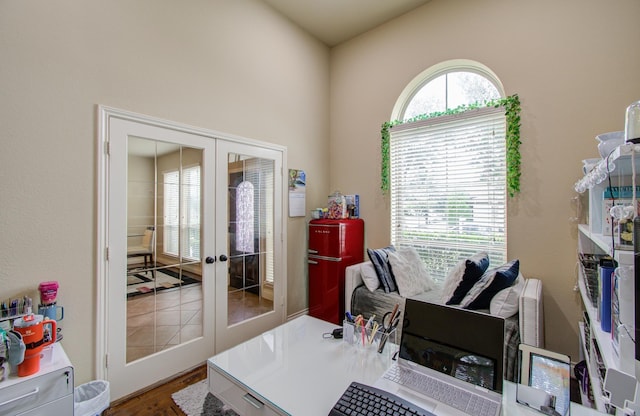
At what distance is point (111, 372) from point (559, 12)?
4646mm

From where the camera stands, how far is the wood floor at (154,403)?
6.62 ft

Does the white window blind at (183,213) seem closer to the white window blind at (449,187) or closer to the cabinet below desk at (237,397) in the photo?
the cabinet below desk at (237,397)

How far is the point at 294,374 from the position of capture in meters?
1.43

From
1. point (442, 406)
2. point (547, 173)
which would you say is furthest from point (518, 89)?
point (442, 406)

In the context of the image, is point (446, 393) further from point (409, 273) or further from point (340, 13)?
point (340, 13)

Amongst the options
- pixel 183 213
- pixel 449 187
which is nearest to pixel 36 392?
pixel 183 213

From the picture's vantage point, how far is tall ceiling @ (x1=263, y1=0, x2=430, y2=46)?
130 inches

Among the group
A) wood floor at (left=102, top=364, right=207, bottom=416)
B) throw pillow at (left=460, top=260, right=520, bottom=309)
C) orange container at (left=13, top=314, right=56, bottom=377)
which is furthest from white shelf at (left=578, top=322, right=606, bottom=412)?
orange container at (left=13, top=314, right=56, bottom=377)

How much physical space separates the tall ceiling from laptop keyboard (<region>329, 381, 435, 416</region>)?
12.2 feet

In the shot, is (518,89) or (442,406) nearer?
(442,406)

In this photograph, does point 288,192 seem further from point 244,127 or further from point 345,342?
point 345,342

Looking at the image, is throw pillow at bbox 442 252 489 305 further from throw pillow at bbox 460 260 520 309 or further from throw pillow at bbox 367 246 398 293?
throw pillow at bbox 367 246 398 293

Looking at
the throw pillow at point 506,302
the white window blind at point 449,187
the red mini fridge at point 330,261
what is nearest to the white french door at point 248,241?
the red mini fridge at point 330,261

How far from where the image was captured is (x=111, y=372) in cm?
214
